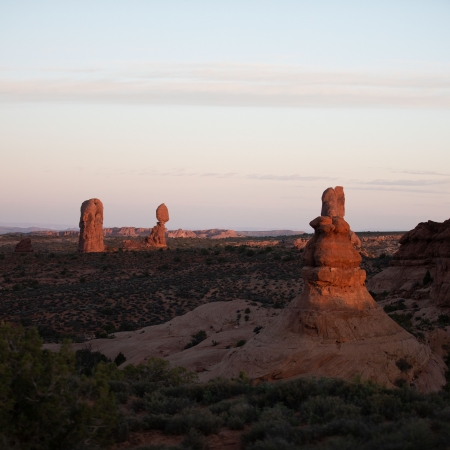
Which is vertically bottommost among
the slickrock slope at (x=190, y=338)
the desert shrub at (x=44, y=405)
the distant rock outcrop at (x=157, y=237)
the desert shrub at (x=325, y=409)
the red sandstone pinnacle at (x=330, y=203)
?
the slickrock slope at (x=190, y=338)

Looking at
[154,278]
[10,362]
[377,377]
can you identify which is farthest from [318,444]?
[154,278]

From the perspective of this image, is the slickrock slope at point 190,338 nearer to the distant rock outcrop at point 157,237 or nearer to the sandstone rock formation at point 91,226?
the sandstone rock formation at point 91,226

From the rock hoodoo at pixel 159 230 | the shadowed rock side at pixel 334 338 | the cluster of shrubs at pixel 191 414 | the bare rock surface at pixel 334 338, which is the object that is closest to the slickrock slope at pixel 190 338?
the bare rock surface at pixel 334 338

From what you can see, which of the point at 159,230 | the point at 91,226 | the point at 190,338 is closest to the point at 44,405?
the point at 190,338

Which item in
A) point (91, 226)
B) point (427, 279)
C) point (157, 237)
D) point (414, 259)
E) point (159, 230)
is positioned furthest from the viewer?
point (159, 230)

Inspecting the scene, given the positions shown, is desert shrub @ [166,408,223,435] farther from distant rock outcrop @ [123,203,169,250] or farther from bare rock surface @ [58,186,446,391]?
distant rock outcrop @ [123,203,169,250]

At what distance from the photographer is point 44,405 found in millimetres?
7824

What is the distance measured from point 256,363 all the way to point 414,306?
12710mm

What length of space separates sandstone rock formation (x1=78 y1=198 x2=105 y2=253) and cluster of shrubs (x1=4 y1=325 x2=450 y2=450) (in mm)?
48609

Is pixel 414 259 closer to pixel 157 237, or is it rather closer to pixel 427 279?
pixel 427 279

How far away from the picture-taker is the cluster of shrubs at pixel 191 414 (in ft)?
25.6

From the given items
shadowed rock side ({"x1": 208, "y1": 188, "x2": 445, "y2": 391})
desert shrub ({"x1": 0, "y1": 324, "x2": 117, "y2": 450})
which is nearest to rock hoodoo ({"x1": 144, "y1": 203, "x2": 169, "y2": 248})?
shadowed rock side ({"x1": 208, "y1": 188, "x2": 445, "y2": 391})

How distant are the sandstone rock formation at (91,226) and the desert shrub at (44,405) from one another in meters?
50.5

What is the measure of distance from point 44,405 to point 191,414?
96.7 inches
